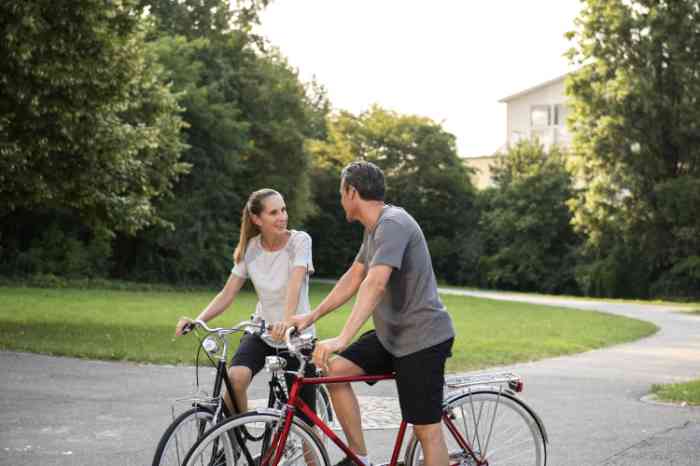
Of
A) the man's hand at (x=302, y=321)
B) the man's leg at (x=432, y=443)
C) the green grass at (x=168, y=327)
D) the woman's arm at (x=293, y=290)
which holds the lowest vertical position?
the green grass at (x=168, y=327)

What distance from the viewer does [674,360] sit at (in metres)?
15.9

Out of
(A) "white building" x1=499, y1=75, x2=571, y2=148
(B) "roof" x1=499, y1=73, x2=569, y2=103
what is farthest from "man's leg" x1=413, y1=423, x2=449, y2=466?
(B) "roof" x1=499, y1=73, x2=569, y2=103

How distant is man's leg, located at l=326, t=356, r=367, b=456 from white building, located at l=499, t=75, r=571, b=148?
7174 centimetres

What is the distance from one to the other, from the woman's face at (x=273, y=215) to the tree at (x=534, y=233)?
47813 millimetres

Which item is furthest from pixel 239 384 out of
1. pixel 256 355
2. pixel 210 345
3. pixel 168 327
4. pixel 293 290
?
pixel 168 327

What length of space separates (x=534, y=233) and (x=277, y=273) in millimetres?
50332

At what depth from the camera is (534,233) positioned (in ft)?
181

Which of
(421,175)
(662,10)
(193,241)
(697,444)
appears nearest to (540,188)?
(421,175)

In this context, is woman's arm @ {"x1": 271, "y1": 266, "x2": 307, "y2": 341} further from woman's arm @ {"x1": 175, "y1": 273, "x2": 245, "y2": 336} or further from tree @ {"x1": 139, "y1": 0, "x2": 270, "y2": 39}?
tree @ {"x1": 139, "y1": 0, "x2": 270, "y2": 39}

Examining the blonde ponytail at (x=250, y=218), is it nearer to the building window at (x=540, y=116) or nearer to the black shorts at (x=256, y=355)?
the black shorts at (x=256, y=355)

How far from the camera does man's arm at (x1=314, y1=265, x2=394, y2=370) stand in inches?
187

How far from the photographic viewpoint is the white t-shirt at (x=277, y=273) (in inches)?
231

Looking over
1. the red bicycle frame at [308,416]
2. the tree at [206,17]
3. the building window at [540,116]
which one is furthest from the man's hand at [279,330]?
the building window at [540,116]

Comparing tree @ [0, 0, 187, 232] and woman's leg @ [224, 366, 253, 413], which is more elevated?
tree @ [0, 0, 187, 232]
